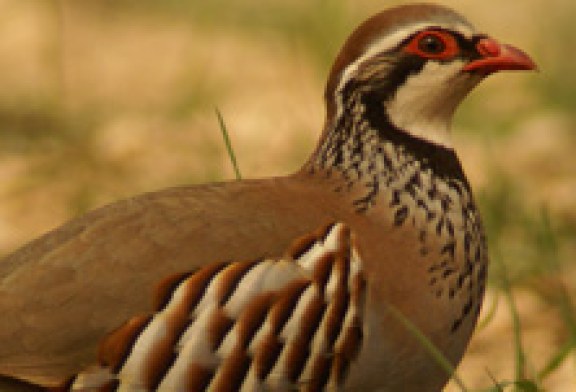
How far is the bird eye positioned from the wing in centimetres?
61

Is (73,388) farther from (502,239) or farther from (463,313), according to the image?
(502,239)

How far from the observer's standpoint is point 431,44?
409 centimetres

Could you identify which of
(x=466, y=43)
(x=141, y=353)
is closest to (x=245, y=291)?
(x=141, y=353)

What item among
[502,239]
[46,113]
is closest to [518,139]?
[502,239]

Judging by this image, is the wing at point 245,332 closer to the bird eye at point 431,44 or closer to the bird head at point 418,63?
the bird head at point 418,63

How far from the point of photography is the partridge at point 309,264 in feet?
12.0

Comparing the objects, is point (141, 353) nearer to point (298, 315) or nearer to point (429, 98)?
point (298, 315)

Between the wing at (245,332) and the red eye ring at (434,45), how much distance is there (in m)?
0.60

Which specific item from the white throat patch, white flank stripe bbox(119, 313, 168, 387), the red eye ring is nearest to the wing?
white flank stripe bbox(119, 313, 168, 387)

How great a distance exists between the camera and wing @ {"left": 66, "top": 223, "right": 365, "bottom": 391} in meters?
3.63

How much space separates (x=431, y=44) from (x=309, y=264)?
0.68 metres

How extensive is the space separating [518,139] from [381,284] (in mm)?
3863

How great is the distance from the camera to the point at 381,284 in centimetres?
383

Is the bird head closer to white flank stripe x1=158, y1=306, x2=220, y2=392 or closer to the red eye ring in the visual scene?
the red eye ring
